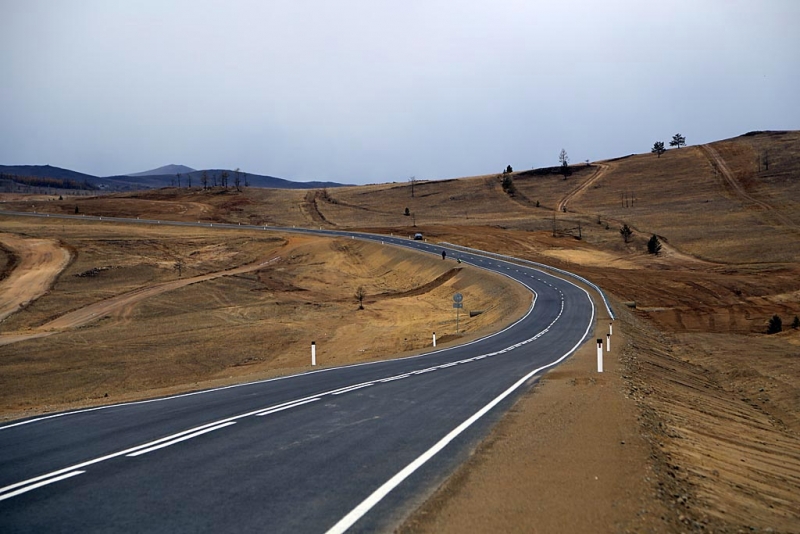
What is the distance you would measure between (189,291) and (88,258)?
45.8 feet

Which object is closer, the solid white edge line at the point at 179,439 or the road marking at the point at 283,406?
the solid white edge line at the point at 179,439

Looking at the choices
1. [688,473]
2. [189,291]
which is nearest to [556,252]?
[189,291]

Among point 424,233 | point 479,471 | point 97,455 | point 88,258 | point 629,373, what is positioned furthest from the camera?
point 424,233

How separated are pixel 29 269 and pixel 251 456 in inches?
2085

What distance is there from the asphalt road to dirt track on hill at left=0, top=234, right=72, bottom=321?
3613cm

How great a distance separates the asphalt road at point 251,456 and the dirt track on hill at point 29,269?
1422 inches

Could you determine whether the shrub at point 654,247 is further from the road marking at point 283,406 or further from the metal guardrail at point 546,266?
the road marking at point 283,406

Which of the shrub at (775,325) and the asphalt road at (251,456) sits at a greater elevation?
the asphalt road at (251,456)

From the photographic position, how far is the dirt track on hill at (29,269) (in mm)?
43969

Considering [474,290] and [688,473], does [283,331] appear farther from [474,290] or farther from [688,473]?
[688,473]

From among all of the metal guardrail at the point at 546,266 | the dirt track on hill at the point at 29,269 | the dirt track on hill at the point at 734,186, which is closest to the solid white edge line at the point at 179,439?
the metal guardrail at the point at 546,266

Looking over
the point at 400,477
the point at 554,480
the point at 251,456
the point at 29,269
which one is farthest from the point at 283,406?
the point at 29,269

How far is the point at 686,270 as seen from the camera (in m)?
60.5

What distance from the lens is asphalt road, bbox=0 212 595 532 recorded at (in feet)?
19.4
